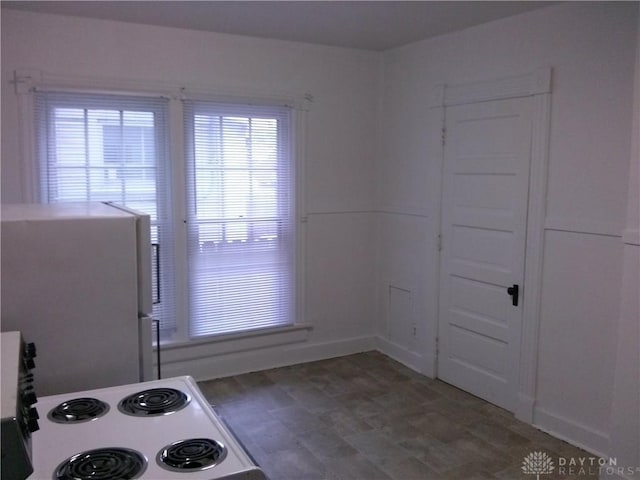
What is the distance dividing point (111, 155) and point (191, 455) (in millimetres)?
2915

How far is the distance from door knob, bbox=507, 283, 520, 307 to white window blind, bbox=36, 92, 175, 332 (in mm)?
2365

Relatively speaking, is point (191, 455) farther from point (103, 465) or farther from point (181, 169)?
point (181, 169)

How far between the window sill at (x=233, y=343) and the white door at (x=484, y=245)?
48.2 inches

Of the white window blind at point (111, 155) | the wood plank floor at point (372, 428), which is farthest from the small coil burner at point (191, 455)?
the white window blind at point (111, 155)

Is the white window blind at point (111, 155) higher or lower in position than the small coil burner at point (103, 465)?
higher

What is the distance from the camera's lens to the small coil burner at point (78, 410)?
5.68 feet

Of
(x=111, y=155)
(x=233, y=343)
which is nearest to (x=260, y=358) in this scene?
(x=233, y=343)

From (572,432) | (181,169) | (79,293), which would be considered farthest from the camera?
(181,169)

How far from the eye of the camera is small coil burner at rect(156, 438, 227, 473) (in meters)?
1.48

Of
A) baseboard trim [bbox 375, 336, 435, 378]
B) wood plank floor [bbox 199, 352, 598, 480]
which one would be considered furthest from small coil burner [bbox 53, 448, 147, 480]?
baseboard trim [bbox 375, 336, 435, 378]

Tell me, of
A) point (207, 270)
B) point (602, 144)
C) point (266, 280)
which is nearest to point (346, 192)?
point (266, 280)

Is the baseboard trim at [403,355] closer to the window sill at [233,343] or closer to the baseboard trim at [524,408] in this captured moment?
the window sill at [233,343]

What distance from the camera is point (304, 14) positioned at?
3633 millimetres

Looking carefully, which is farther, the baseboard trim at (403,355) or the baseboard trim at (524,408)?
the baseboard trim at (403,355)
